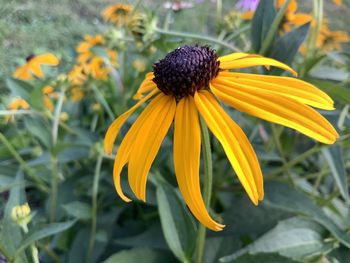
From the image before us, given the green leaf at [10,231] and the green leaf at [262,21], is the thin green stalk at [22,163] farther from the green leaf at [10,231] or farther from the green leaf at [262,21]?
the green leaf at [262,21]

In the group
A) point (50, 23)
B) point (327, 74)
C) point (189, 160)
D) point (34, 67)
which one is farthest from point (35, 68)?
point (189, 160)

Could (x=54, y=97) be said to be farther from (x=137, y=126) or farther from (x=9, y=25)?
(x=137, y=126)

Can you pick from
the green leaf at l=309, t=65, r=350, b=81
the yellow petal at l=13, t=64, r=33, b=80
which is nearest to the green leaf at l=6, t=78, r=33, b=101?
the yellow petal at l=13, t=64, r=33, b=80

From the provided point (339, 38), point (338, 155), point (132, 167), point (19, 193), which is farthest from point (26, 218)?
point (339, 38)

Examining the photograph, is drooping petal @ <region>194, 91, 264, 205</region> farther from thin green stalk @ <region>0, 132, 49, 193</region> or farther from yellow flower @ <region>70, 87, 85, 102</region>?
yellow flower @ <region>70, 87, 85, 102</region>

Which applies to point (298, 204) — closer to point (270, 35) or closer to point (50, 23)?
point (270, 35)
